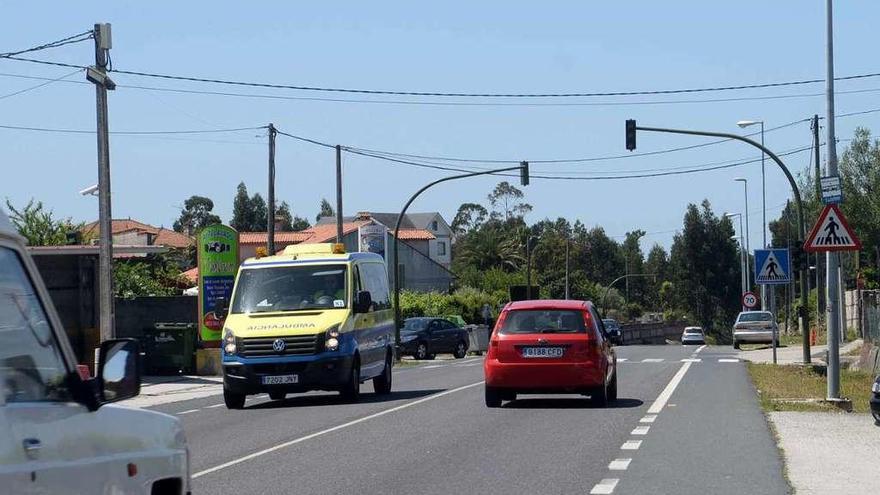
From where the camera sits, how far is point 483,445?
1525 centimetres

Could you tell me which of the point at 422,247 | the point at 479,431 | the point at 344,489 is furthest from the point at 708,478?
the point at 422,247

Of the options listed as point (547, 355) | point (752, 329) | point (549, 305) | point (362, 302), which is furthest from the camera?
point (752, 329)

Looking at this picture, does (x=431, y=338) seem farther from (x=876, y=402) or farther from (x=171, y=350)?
(x=876, y=402)

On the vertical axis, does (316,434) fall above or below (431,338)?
above

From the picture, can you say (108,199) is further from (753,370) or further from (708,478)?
(708,478)

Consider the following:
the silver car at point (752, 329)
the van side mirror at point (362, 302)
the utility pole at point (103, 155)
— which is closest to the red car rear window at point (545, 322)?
the van side mirror at point (362, 302)

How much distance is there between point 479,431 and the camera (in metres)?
17.0

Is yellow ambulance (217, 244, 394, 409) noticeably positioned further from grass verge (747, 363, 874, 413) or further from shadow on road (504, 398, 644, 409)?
grass verge (747, 363, 874, 413)

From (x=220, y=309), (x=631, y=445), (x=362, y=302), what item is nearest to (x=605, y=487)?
(x=631, y=445)

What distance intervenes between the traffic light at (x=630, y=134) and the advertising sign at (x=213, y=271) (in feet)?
34.7

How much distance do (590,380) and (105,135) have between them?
14.5 metres

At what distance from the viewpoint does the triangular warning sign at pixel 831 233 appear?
20.8 m

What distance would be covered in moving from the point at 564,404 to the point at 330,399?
4561 millimetres

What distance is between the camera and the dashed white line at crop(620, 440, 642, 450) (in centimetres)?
1470
